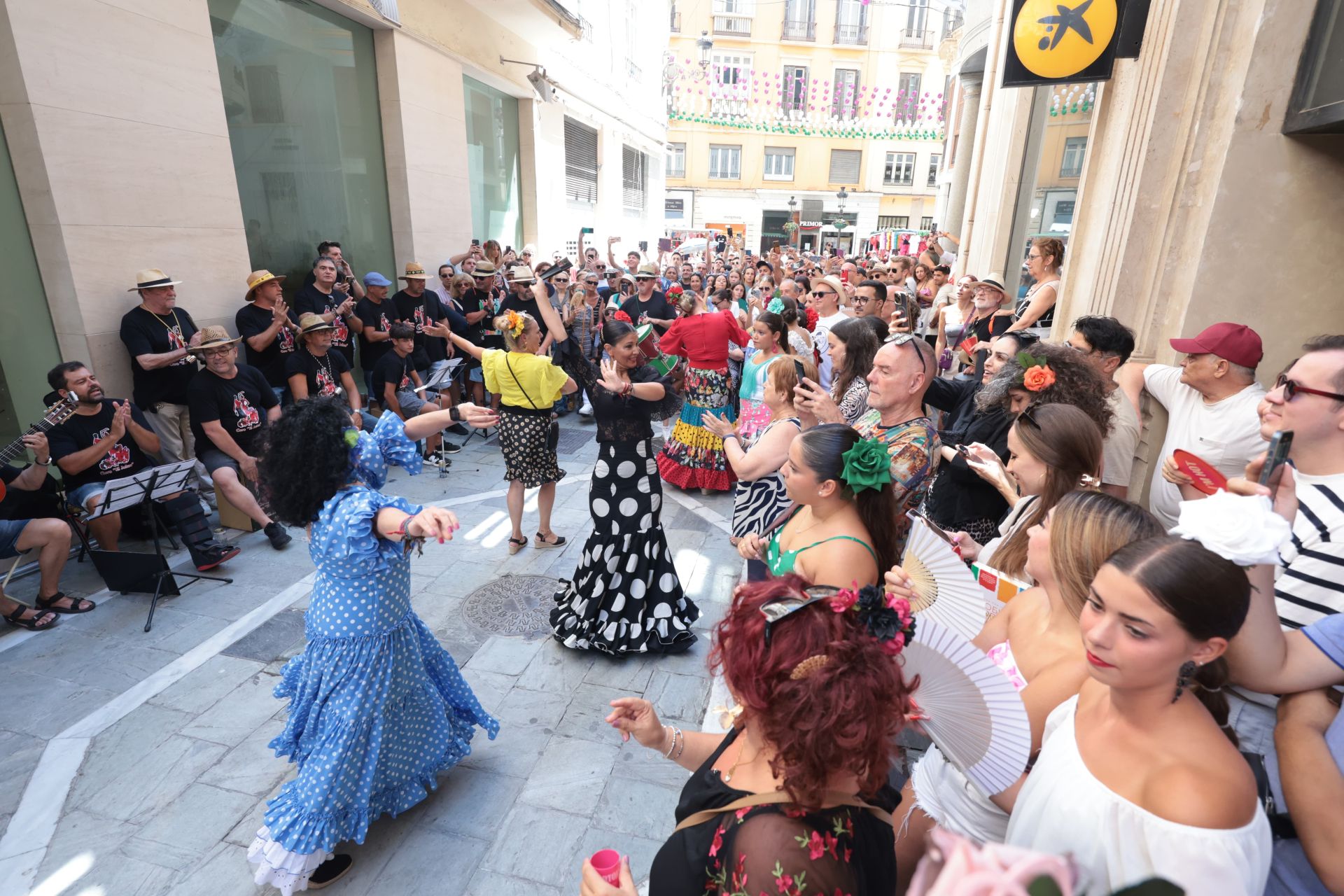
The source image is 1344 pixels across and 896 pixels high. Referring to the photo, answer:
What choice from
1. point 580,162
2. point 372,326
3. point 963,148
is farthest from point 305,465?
point 580,162

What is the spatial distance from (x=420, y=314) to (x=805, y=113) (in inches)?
1244

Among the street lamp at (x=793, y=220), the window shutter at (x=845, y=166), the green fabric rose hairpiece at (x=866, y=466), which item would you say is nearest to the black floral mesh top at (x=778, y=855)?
the green fabric rose hairpiece at (x=866, y=466)

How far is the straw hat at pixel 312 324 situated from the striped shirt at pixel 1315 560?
7.02 metres

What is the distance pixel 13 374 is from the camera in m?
5.20

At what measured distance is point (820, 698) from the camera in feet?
4.21

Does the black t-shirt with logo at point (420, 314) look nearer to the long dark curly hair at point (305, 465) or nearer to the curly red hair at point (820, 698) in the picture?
the long dark curly hair at point (305, 465)

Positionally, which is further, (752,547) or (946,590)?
(752,547)

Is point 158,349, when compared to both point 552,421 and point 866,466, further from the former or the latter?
point 866,466

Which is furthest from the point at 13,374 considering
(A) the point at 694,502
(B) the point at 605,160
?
(B) the point at 605,160

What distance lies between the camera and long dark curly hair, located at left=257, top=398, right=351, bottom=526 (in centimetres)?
250

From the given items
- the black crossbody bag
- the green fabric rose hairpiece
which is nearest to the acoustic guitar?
the black crossbody bag

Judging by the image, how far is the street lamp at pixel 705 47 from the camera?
30234mm

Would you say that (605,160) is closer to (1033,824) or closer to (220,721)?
(220,721)

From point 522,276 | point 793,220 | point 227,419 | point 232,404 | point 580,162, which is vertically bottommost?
point 227,419
